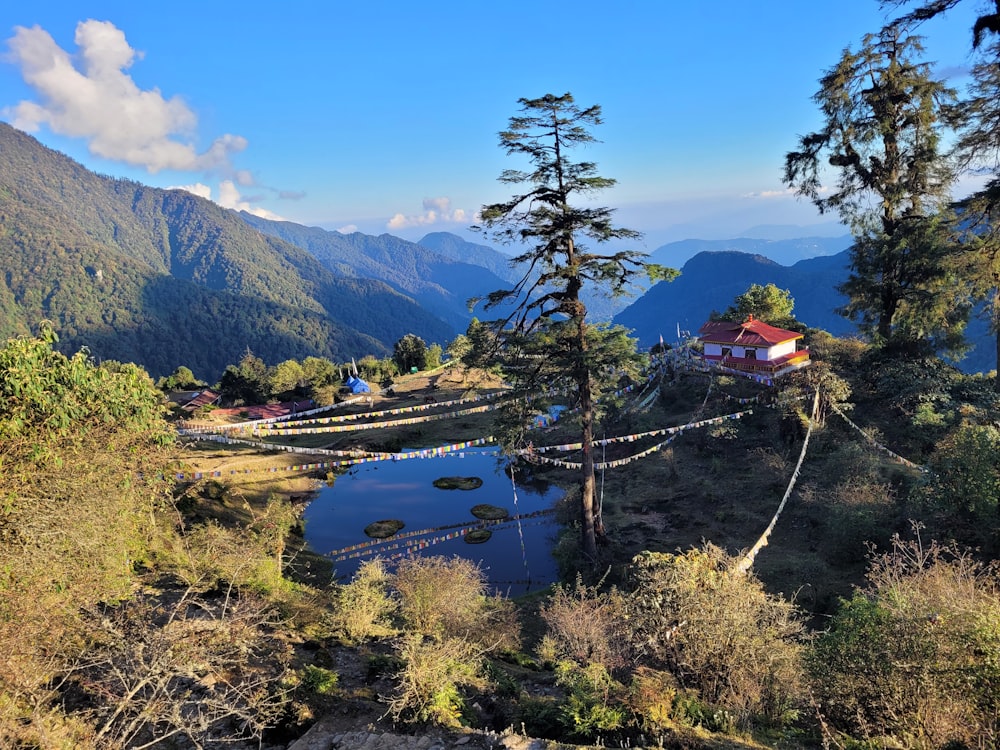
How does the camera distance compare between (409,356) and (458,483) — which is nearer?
(458,483)

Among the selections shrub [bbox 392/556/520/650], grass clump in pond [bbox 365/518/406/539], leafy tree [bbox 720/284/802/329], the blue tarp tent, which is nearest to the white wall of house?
leafy tree [bbox 720/284/802/329]

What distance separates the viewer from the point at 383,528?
27438 mm

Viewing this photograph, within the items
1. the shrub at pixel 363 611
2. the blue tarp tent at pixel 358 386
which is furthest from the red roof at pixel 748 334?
the blue tarp tent at pixel 358 386

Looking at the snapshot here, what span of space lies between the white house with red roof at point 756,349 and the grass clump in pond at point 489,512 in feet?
51.5

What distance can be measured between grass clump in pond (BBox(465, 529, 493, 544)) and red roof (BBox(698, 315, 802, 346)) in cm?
1759

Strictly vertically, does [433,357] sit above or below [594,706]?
above

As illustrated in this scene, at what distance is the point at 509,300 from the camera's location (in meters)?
17.5

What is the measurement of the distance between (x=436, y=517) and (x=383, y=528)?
3056 mm

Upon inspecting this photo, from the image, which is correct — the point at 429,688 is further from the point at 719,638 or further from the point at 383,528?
the point at 383,528

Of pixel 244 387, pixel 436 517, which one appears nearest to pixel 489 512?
pixel 436 517

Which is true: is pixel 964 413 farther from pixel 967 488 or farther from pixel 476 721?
pixel 476 721

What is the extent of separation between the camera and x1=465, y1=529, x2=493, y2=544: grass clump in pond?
25.5m

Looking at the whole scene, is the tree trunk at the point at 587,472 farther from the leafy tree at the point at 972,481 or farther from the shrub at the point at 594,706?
the leafy tree at the point at 972,481

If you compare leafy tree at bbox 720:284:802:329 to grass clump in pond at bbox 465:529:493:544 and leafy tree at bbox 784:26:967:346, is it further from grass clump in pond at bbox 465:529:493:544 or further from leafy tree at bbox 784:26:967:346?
grass clump in pond at bbox 465:529:493:544
